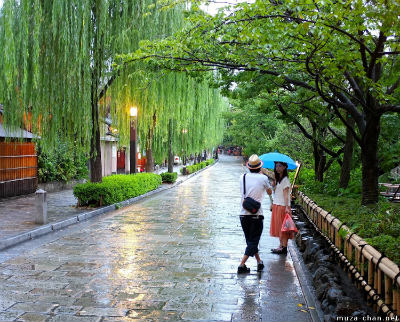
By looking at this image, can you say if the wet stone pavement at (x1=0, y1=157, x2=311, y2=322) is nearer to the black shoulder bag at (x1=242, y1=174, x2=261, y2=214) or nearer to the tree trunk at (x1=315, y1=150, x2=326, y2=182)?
the black shoulder bag at (x1=242, y1=174, x2=261, y2=214)

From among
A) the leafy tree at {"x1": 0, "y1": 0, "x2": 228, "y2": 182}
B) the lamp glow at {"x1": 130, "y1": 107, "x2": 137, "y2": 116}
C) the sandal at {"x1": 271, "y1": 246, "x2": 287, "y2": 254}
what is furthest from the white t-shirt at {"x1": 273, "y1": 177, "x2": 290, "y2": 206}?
the lamp glow at {"x1": 130, "y1": 107, "x2": 137, "y2": 116}

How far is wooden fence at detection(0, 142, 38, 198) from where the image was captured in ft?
58.0

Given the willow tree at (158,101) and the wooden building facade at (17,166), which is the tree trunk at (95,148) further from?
the wooden building facade at (17,166)

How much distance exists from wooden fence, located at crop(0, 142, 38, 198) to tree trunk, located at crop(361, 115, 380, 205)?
13.0m

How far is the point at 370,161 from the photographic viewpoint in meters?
8.43

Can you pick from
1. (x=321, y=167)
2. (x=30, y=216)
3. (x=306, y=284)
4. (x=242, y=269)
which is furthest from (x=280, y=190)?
(x=30, y=216)

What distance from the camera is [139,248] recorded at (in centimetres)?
905

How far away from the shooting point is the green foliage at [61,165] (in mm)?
21344

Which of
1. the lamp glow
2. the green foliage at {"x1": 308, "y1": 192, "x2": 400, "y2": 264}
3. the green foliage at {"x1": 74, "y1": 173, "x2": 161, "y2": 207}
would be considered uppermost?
the lamp glow

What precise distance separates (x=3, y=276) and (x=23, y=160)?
44.3 ft

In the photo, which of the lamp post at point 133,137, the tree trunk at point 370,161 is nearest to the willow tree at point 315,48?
the tree trunk at point 370,161

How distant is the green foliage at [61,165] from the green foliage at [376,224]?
575 inches

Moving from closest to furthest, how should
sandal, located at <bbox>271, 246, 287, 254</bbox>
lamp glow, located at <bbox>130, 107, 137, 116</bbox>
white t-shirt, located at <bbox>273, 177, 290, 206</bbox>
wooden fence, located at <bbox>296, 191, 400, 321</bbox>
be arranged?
wooden fence, located at <bbox>296, 191, 400, 321</bbox>, white t-shirt, located at <bbox>273, 177, 290, 206</bbox>, sandal, located at <bbox>271, 246, 287, 254</bbox>, lamp glow, located at <bbox>130, 107, 137, 116</bbox>

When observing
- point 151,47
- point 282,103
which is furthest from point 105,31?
point 282,103
